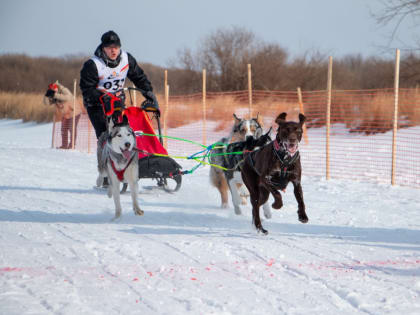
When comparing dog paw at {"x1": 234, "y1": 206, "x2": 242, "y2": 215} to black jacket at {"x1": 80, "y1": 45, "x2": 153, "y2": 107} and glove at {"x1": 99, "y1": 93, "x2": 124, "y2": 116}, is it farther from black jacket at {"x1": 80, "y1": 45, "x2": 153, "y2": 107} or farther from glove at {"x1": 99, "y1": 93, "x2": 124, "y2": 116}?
black jacket at {"x1": 80, "y1": 45, "x2": 153, "y2": 107}

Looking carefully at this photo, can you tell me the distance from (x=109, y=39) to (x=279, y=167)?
2694 mm

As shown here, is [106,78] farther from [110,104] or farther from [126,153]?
[126,153]

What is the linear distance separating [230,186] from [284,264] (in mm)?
2246

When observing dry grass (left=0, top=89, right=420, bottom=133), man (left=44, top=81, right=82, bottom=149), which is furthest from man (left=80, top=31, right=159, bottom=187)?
man (left=44, top=81, right=82, bottom=149)

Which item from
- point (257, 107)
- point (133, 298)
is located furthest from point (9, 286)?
point (257, 107)

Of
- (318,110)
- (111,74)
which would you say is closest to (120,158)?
(111,74)

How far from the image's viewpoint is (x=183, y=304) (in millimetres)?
2947

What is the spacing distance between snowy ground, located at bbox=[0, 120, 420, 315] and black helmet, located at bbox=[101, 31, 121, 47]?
81.2 inches

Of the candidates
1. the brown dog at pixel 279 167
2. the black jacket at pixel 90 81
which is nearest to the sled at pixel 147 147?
the black jacket at pixel 90 81

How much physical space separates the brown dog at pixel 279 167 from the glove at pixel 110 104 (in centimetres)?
180

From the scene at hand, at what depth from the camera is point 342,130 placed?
15.9 metres

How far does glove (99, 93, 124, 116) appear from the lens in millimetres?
5535

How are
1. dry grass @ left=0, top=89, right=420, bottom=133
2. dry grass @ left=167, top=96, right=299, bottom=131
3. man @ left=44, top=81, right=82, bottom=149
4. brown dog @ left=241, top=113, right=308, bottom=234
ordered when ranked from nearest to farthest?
brown dog @ left=241, top=113, right=308, bottom=234, dry grass @ left=0, top=89, right=420, bottom=133, man @ left=44, top=81, right=82, bottom=149, dry grass @ left=167, top=96, right=299, bottom=131

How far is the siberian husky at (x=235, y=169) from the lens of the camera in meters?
5.78
